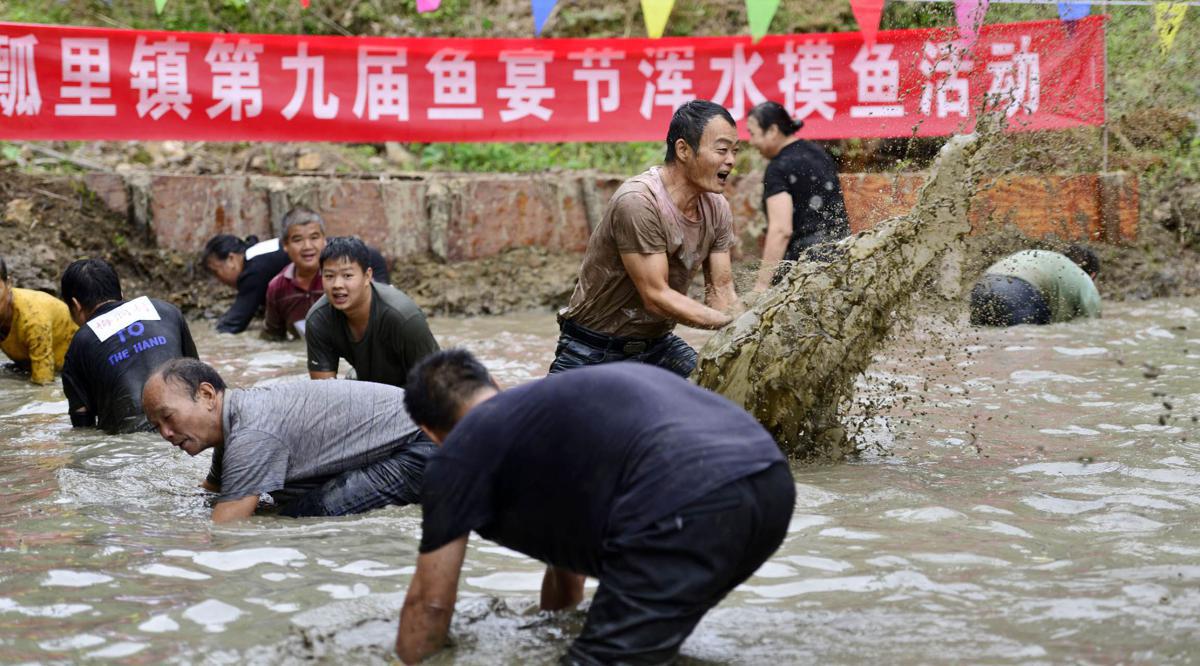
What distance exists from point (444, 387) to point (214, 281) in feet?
27.7

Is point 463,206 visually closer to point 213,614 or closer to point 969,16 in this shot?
point 969,16

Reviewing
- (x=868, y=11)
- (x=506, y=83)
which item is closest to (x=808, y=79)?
(x=868, y=11)

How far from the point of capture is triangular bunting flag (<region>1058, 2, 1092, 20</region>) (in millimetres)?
10602

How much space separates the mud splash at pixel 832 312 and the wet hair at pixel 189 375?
2.08 meters

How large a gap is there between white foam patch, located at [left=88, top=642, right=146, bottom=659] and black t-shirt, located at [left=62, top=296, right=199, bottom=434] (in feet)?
11.2

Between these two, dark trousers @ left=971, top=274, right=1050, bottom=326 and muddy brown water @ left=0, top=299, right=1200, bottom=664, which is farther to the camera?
dark trousers @ left=971, top=274, right=1050, bottom=326

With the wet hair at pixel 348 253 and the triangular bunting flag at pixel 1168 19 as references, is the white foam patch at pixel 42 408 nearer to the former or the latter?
the wet hair at pixel 348 253

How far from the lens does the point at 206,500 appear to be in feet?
18.1

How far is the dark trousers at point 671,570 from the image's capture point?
3062 mm

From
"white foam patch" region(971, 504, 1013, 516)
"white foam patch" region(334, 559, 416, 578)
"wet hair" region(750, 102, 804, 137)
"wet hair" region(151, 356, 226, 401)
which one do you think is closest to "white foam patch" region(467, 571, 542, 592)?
"white foam patch" region(334, 559, 416, 578)

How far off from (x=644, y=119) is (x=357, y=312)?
5.57 m

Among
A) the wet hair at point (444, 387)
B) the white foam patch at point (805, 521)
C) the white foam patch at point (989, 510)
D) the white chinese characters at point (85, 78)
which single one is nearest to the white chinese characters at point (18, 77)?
the white chinese characters at point (85, 78)

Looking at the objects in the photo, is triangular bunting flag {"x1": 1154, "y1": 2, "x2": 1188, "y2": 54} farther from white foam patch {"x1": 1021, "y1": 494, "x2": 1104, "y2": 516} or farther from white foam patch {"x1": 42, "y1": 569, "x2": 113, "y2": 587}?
white foam patch {"x1": 42, "y1": 569, "x2": 113, "y2": 587}

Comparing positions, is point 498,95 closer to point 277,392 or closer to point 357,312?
point 357,312
